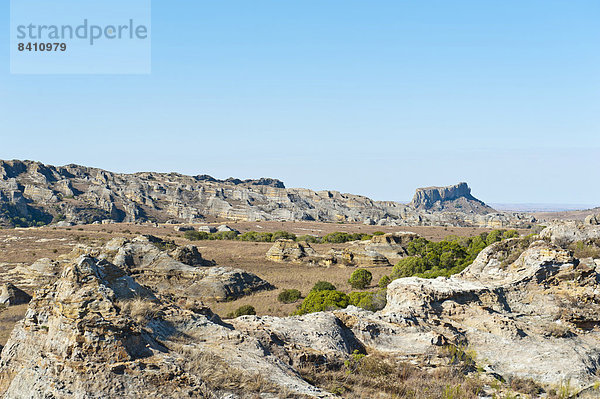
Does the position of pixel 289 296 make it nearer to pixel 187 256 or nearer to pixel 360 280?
pixel 360 280

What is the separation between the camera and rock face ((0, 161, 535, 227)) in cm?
14538

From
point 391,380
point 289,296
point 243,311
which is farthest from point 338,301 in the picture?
point 391,380

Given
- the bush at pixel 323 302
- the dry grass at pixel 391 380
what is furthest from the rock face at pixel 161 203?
the dry grass at pixel 391 380

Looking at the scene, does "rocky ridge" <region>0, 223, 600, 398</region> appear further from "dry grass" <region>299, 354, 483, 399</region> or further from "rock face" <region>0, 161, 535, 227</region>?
"rock face" <region>0, 161, 535, 227</region>

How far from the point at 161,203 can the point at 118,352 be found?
170695 mm

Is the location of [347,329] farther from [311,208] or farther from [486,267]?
[311,208]

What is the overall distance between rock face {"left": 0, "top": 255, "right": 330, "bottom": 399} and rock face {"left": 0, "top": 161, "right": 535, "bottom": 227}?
138m

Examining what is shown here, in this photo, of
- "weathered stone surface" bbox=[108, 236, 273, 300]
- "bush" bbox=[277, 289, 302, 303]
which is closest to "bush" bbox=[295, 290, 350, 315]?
"bush" bbox=[277, 289, 302, 303]

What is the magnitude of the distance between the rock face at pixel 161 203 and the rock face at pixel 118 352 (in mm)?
138160

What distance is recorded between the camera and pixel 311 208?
561ft

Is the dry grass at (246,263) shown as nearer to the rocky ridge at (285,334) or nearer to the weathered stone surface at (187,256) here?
the weathered stone surface at (187,256)

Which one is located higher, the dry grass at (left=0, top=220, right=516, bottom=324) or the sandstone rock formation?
the sandstone rock formation

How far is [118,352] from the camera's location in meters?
7.36

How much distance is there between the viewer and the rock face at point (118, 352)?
280 inches
